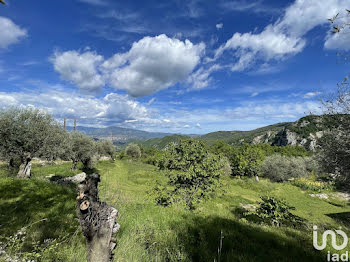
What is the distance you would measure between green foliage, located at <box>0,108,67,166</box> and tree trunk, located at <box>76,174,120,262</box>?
15417 millimetres

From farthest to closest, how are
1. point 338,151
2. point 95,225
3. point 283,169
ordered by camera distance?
point 283,169 → point 338,151 → point 95,225

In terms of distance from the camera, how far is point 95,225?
2.79 meters

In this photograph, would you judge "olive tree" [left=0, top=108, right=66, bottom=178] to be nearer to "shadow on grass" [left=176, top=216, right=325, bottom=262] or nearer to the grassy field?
the grassy field

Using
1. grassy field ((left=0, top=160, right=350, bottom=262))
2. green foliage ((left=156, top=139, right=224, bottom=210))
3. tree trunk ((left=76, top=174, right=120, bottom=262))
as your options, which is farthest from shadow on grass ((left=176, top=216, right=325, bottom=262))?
green foliage ((left=156, top=139, right=224, bottom=210))

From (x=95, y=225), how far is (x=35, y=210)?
585 centimetres

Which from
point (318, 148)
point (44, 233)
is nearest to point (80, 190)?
point (44, 233)

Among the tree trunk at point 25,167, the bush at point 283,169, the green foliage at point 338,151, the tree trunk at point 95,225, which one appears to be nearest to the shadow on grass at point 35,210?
the tree trunk at point 95,225

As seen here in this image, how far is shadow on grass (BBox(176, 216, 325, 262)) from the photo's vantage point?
4195 millimetres

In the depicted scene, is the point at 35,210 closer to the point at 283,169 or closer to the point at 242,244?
the point at 242,244

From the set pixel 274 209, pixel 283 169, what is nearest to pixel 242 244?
pixel 274 209

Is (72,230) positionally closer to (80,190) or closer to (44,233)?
(44,233)

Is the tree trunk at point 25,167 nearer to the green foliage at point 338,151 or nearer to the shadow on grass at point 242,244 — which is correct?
the shadow on grass at point 242,244

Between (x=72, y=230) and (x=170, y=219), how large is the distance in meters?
3.32

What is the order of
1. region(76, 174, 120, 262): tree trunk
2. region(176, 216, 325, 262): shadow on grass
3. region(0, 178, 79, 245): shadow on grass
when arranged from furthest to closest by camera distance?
region(0, 178, 79, 245): shadow on grass < region(176, 216, 325, 262): shadow on grass < region(76, 174, 120, 262): tree trunk
